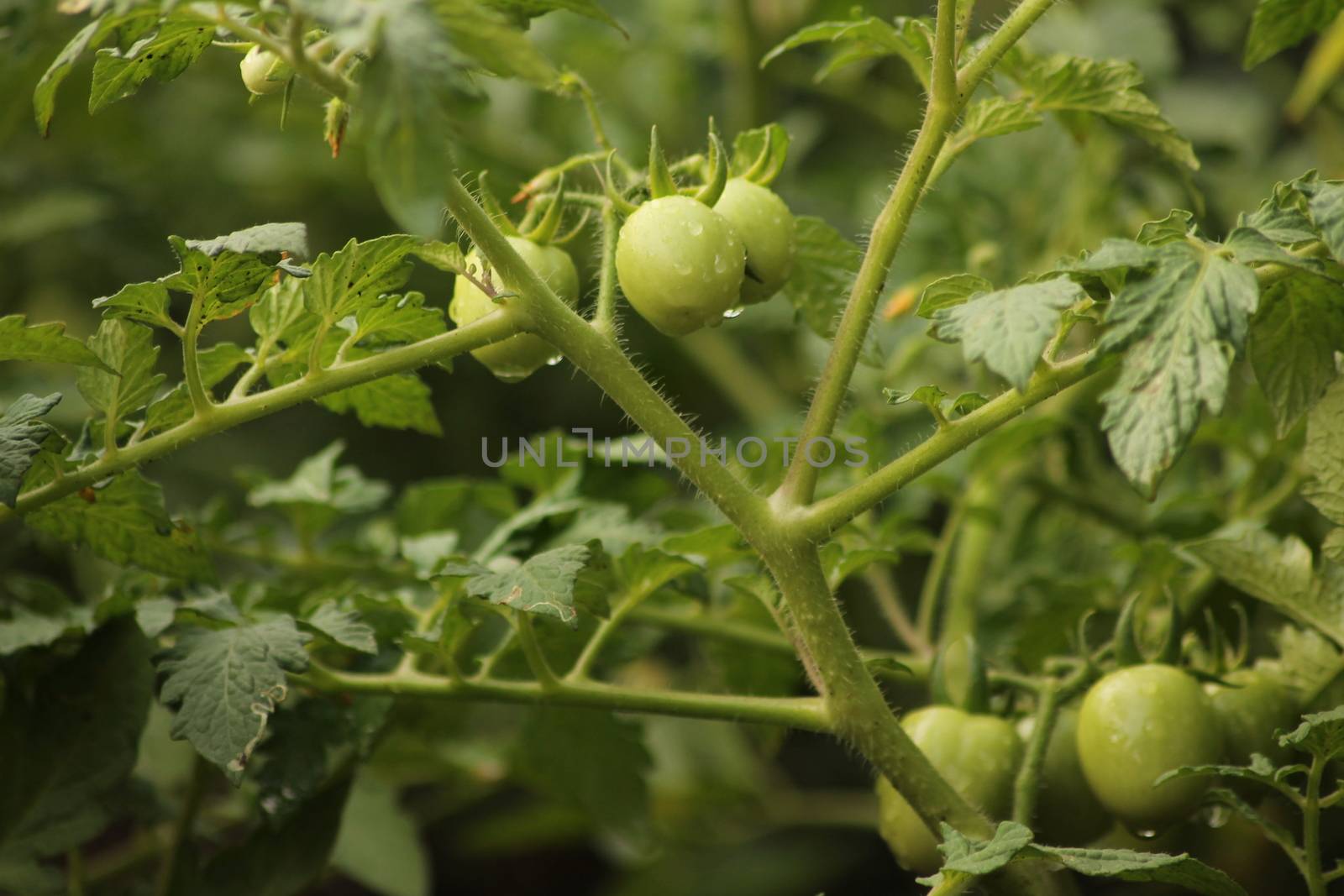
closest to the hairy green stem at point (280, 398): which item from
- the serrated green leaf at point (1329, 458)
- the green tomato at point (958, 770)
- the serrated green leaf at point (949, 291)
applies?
the serrated green leaf at point (949, 291)

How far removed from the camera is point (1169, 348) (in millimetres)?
591

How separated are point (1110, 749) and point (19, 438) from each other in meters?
0.68

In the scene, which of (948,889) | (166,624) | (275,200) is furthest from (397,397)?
(275,200)

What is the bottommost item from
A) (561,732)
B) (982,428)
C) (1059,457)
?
(561,732)

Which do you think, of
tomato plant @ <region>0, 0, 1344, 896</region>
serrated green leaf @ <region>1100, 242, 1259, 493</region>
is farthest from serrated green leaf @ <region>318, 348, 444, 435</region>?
serrated green leaf @ <region>1100, 242, 1259, 493</region>

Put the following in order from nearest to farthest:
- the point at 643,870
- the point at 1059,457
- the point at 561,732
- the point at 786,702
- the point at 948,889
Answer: the point at 948,889 < the point at 786,702 < the point at 561,732 < the point at 1059,457 < the point at 643,870

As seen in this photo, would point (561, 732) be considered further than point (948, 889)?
Yes

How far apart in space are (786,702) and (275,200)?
141 cm

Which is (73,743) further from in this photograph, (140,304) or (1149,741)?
(1149,741)

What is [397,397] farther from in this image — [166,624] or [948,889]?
[948,889]

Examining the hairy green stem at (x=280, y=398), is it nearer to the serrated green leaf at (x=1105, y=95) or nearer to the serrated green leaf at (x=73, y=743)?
the serrated green leaf at (x=73, y=743)

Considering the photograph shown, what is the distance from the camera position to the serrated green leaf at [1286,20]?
83cm

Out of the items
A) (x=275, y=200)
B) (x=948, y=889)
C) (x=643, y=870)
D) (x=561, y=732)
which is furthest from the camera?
(x=275, y=200)

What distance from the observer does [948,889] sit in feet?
2.18
